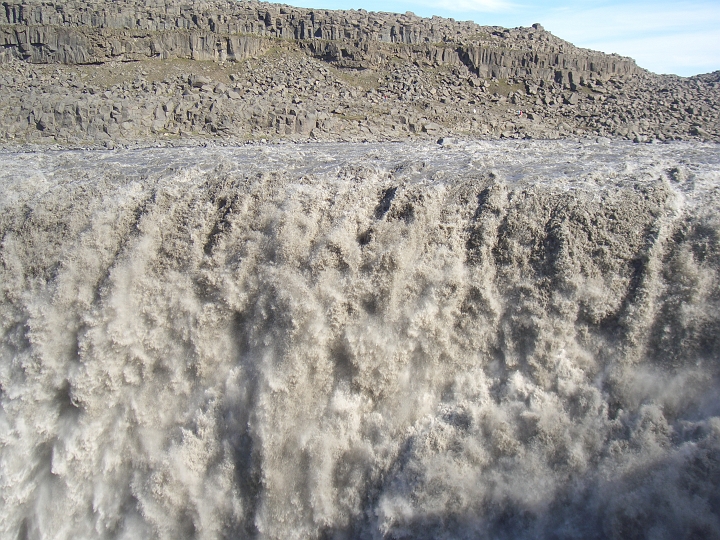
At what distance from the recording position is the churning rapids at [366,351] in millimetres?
3473

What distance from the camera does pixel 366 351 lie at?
394 cm

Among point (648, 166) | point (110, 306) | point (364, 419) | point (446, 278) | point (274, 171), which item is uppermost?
point (648, 166)

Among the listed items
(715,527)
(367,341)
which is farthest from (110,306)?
(715,527)

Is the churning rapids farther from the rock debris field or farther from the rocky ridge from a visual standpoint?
the rocky ridge

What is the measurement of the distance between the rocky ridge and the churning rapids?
992cm

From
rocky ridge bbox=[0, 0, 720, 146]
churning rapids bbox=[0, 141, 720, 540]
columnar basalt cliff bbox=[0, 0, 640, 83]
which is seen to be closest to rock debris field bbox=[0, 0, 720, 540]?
churning rapids bbox=[0, 141, 720, 540]

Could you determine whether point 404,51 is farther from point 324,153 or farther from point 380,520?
point 380,520

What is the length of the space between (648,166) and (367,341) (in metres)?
2.56

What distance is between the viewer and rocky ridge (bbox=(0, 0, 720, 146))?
48.7ft

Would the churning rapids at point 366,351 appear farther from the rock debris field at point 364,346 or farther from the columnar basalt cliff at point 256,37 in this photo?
the columnar basalt cliff at point 256,37

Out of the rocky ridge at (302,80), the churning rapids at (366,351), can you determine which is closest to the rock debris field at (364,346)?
the churning rapids at (366,351)

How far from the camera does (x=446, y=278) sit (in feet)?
12.8

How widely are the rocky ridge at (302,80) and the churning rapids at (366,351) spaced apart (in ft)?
32.5

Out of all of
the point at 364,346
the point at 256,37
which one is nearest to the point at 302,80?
the point at 256,37
